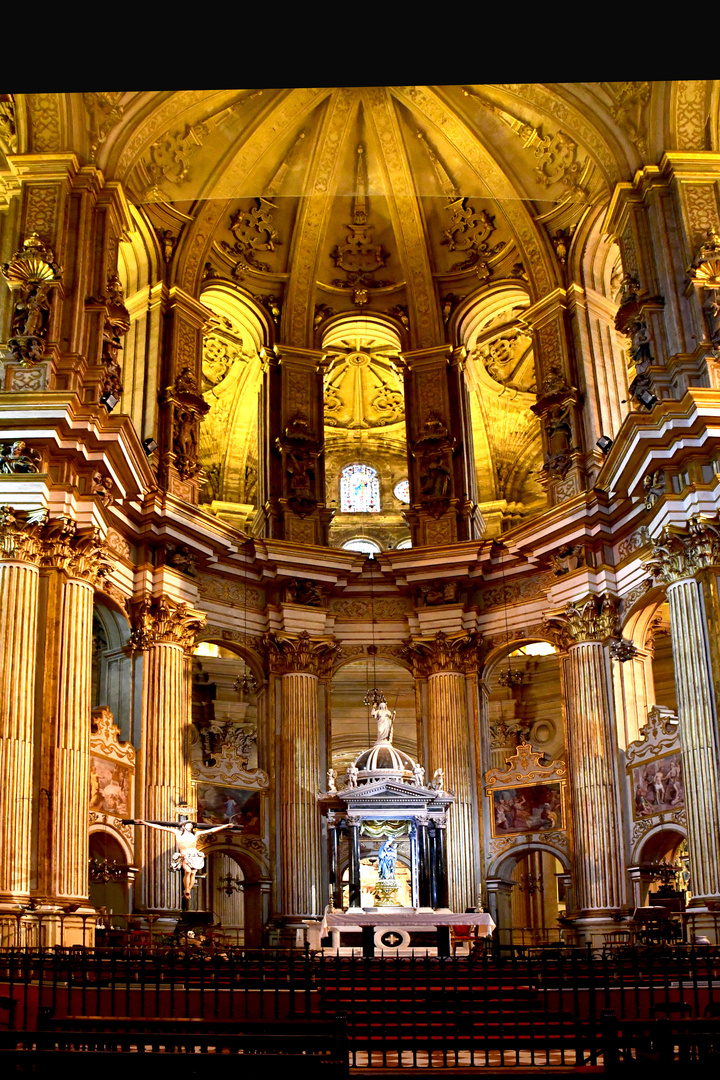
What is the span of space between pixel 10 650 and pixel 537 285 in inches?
667

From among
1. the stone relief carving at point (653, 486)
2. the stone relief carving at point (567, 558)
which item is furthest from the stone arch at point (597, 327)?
the stone relief carving at point (653, 486)

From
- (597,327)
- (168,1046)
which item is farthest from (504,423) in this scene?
(168,1046)

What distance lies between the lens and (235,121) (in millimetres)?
31594

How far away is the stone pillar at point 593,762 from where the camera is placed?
86.2 ft

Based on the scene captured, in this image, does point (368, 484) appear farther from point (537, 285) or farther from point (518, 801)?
point (518, 801)

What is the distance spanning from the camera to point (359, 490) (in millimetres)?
41312

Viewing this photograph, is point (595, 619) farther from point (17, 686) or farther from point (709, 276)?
point (17, 686)

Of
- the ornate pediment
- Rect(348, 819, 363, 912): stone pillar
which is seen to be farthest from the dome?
the ornate pediment

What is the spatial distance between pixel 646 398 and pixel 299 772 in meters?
11.7

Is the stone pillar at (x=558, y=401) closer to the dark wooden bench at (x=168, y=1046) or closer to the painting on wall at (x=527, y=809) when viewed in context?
the painting on wall at (x=527, y=809)

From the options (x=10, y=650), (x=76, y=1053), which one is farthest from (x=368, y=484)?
(x=76, y=1053)

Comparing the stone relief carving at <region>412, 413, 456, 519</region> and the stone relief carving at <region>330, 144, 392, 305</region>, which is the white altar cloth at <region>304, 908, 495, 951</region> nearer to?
the stone relief carving at <region>412, 413, 456, 519</region>

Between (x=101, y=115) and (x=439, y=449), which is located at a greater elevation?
(x=101, y=115)

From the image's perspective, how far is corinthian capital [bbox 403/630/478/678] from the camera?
→ 101 ft
